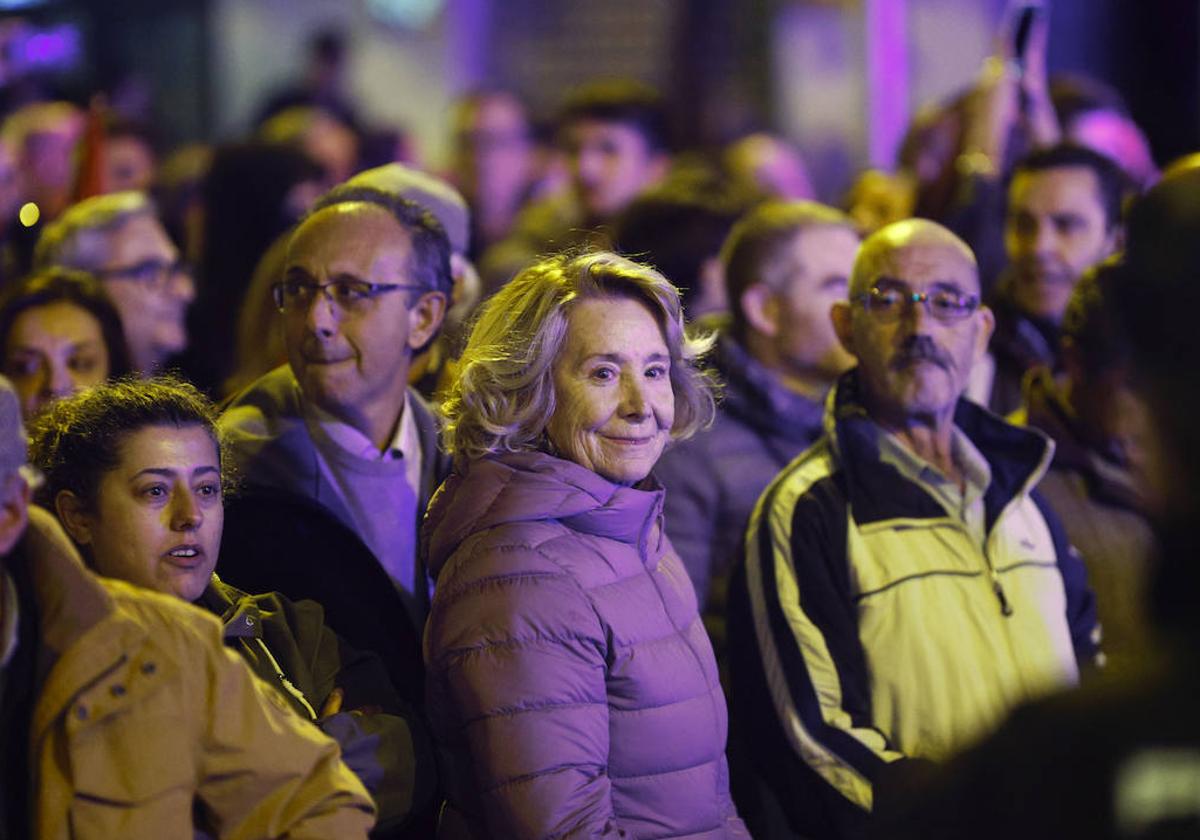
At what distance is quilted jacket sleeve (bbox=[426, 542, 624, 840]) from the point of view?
9.87 ft

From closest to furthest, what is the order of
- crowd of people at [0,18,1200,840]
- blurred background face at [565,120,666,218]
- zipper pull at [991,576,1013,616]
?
1. crowd of people at [0,18,1200,840]
2. zipper pull at [991,576,1013,616]
3. blurred background face at [565,120,666,218]

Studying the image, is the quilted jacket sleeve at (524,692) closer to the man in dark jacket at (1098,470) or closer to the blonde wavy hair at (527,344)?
the blonde wavy hair at (527,344)

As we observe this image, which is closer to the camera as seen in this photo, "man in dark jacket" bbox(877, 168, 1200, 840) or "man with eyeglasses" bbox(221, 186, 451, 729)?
"man in dark jacket" bbox(877, 168, 1200, 840)

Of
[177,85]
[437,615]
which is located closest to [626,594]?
[437,615]

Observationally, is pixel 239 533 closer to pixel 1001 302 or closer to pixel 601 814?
pixel 601 814

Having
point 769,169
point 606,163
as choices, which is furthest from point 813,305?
point 769,169

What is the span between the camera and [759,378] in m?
4.82

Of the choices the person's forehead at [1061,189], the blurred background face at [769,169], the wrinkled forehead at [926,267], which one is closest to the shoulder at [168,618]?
the wrinkled forehead at [926,267]

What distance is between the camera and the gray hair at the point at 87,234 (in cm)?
541

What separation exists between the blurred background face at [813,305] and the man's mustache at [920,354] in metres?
0.86

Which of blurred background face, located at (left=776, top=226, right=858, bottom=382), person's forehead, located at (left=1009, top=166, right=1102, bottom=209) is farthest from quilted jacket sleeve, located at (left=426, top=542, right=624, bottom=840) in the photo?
person's forehead, located at (left=1009, top=166, right=1102, bottom=209)

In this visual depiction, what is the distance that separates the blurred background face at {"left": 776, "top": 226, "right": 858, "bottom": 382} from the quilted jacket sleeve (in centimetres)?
192

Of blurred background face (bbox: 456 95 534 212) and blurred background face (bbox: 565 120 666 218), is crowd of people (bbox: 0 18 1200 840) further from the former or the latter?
blurred background face (bbox: 456 95 534 212)

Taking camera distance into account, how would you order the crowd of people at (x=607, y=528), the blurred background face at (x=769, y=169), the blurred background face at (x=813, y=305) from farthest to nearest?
the blurred background face at (x=769, y=169)
the blurred background face at (x=813, y=305)
the crowd of people at (x=607, y=528)
